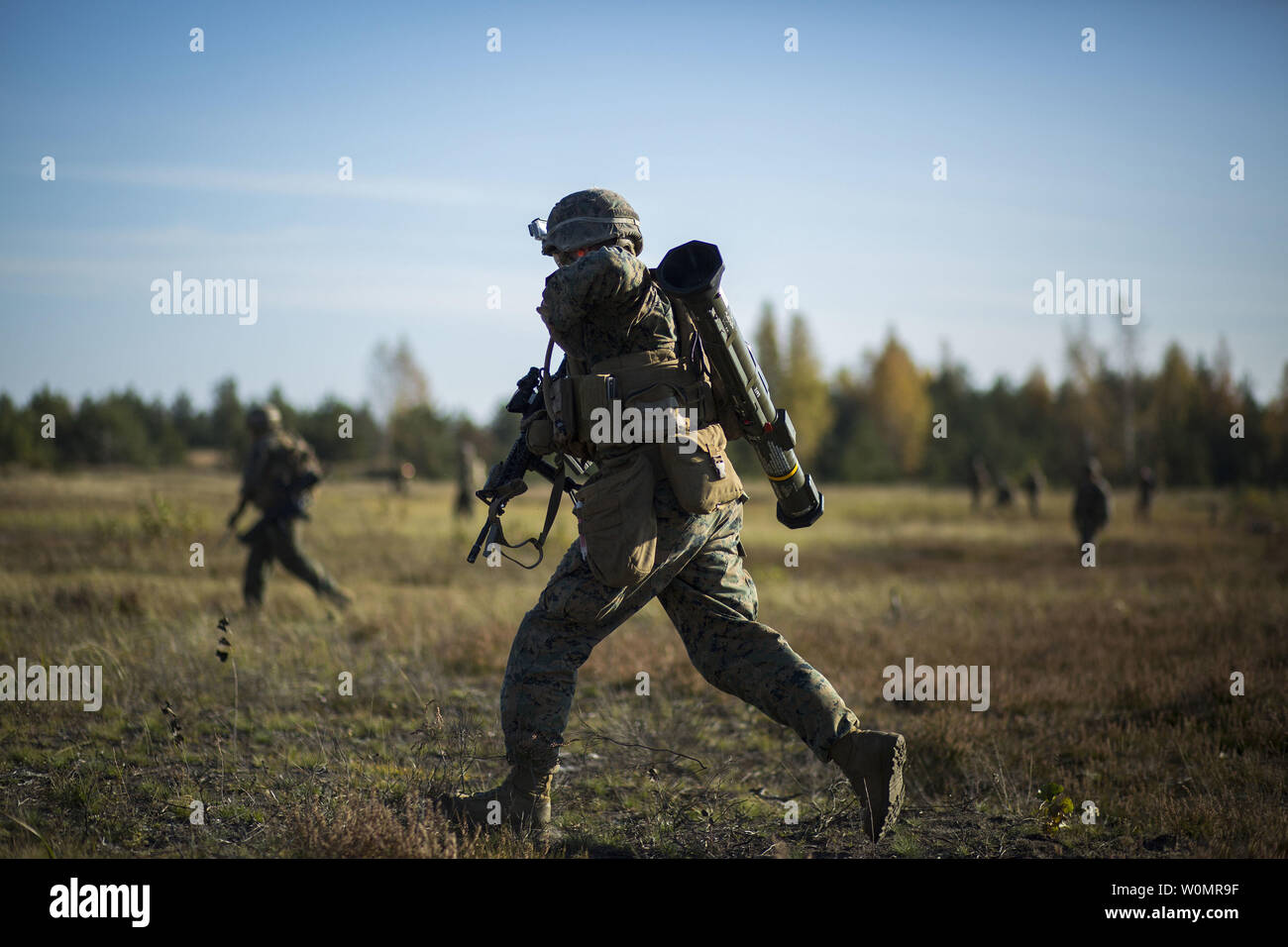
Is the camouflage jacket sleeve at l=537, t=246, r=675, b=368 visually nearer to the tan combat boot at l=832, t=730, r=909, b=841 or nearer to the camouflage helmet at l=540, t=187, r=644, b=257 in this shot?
the camouflage helmet at l=540, t=187, r=644, b=257

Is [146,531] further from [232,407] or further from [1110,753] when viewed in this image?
[232,407]

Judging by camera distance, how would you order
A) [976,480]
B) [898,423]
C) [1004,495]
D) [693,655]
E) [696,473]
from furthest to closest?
1. [898,423]
2. [976,480]
3. [1004,495]
4. [693,655]
5. [696,473]

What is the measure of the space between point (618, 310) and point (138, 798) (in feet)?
9.49

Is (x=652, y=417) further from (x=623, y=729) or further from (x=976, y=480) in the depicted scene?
(x=976, y=480)

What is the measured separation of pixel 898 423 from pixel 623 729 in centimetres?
6224

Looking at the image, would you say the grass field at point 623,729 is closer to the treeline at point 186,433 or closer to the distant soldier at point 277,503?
the distant soldier at point 277,503

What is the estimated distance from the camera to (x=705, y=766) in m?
4.55

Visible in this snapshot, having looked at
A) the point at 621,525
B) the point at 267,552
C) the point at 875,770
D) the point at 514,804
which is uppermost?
the point at 621,525

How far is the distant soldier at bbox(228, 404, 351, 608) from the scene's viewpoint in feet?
28.0

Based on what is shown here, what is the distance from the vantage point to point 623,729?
518 cm

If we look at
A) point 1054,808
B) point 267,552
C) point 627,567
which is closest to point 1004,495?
point 267,552

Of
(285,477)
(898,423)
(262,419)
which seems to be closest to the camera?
(285,477)

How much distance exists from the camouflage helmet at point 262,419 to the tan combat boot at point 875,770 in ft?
23.6

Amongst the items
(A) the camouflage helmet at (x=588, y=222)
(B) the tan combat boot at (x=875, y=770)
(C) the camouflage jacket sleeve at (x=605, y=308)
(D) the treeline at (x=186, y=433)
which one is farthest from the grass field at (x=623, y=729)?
(D) the treeline at (x=186, y=433)
